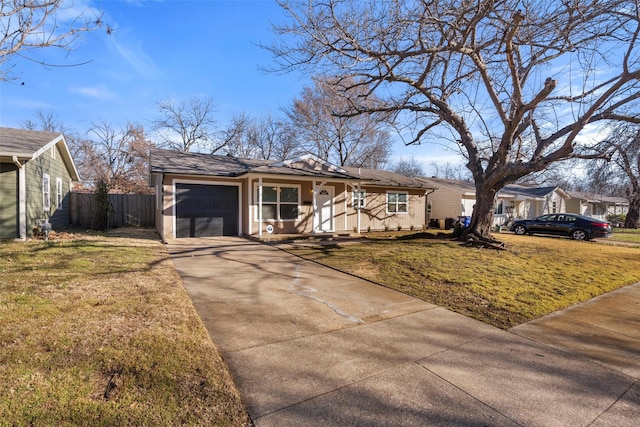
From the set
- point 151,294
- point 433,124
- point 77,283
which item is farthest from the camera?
point 433,124

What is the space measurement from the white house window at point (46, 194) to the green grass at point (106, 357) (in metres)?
8.32

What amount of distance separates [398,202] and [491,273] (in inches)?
462

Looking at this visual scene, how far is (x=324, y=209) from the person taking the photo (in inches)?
576

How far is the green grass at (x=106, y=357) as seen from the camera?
220 cm

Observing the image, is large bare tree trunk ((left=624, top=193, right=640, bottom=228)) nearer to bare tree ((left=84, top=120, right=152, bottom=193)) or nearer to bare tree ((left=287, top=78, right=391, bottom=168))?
bare tree ((left=287, top=78, right=391, bottom=168))

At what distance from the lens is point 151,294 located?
4770mm

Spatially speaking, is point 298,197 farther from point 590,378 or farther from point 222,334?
point 590,378

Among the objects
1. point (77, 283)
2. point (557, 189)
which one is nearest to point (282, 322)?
point (77, 283)

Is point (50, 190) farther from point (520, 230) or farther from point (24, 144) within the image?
point (520, 230)

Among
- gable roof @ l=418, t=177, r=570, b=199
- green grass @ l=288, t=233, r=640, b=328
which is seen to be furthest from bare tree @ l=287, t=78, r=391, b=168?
green grass @ l=288, t=233, r=640, b=328

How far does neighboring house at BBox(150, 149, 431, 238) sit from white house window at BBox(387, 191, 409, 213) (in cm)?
359

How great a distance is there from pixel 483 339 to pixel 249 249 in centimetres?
731

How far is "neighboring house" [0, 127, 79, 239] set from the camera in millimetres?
9508

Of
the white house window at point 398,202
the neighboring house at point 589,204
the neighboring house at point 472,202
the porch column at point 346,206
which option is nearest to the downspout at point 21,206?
the porch column at point 346,206
